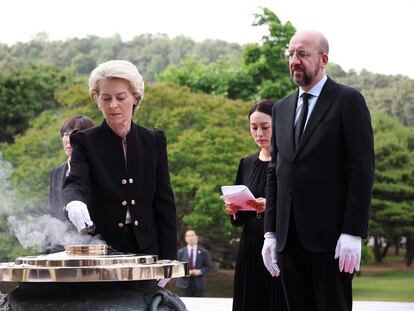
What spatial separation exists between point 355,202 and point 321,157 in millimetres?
259

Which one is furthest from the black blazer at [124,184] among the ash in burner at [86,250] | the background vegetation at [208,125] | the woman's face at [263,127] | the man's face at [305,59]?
the background vegetation at [208,125]

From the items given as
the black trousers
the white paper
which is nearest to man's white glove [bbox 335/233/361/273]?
the black trousers

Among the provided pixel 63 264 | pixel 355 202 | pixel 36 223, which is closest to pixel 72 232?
pixel 36 223

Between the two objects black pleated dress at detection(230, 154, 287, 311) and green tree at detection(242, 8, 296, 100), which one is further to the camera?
green tree at detection(242, 8, 296, 100)

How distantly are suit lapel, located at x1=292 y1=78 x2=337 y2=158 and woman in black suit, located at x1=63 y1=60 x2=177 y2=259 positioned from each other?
→ 663 mm

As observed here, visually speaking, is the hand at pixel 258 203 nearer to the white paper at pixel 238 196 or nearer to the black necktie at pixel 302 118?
the white paper at pixel 238 196

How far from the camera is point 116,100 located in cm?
392

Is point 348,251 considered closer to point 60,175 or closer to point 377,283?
point 60,175

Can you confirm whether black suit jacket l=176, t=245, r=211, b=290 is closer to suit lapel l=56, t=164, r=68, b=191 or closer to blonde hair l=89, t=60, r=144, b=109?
suit lapel l=56, t=164, r=68, b=191

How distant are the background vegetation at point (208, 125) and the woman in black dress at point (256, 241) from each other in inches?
337

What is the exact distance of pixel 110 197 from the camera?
12.9 ft

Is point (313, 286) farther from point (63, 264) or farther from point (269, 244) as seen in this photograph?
point (63, 264)

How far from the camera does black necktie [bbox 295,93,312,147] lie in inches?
162

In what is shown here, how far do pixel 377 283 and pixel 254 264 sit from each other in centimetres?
1802
